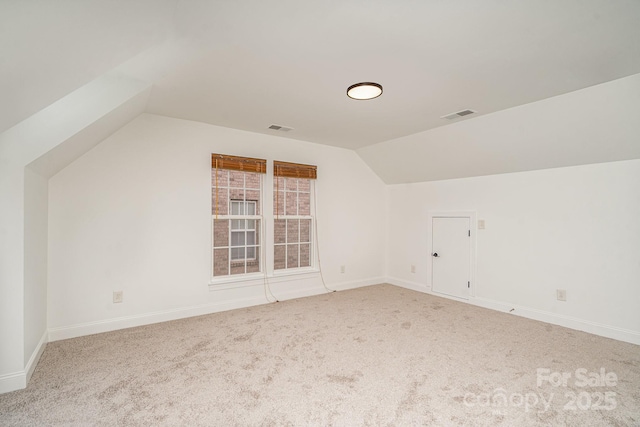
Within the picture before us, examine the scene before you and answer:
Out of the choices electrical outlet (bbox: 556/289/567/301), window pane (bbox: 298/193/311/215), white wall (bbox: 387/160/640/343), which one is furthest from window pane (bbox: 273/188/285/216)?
electrical outlet (bbox: 556/289/567/301)

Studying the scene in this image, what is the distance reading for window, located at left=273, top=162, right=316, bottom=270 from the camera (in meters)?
4.67

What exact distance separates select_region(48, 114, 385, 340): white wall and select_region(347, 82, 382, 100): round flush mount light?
80.2 inches

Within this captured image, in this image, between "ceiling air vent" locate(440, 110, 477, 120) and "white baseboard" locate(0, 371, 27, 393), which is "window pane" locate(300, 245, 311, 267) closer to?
"ceiling air vent" locate(440, 110, 477, 120)

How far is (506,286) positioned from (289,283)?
3.07m

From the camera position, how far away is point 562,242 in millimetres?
3680

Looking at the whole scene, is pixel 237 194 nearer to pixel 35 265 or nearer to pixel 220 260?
pixel 220 260

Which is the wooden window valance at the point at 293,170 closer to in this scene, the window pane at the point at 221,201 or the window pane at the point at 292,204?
the window pane at the point at 292,204

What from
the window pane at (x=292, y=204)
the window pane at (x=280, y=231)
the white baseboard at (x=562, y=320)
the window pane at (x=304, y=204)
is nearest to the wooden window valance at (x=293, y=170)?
the window pane at (x=304, y=204)

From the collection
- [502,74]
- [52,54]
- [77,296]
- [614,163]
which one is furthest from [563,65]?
[77,296]

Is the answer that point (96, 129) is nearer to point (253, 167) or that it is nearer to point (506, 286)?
point (253, 167)

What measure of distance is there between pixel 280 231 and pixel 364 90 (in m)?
2.72

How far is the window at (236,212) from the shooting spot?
4.16 metres

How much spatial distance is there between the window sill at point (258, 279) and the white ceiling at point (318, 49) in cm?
228

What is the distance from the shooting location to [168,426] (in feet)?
6.12
